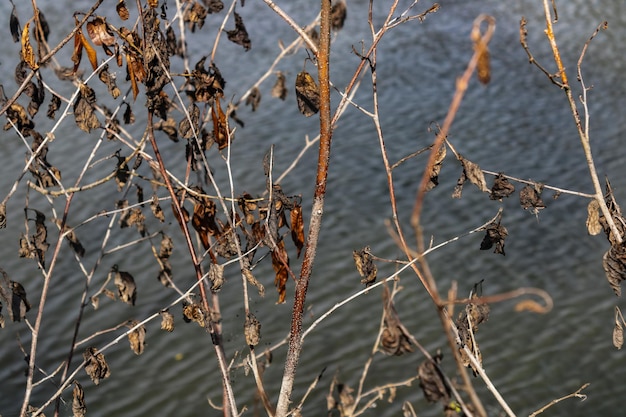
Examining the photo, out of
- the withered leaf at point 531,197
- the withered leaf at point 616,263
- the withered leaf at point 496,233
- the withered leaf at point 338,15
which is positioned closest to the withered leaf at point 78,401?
the withered leaf at point 496,233

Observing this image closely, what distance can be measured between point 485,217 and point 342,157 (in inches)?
64.1

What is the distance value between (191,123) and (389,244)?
13.6 ft

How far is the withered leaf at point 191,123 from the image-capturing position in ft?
8.85

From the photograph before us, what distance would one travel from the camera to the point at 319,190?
1992 mm

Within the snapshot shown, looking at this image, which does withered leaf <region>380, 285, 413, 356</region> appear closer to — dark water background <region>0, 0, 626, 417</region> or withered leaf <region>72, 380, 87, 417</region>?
withered leaf <region>72, 380, 87, 417</region>

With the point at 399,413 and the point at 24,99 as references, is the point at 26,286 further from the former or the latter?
the point at 399,413

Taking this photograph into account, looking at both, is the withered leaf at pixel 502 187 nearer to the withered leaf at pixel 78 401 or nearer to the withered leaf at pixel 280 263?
the withered leaf at pixel 280 263

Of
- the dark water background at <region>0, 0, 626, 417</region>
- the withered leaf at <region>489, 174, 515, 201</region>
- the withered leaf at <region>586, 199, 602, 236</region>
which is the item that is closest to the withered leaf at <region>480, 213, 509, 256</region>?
the withered leaf at <region>489, 174, 515, 201</region>

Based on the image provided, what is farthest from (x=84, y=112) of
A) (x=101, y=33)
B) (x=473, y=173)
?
(x=473, y=173)

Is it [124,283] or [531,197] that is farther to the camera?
[124,283]

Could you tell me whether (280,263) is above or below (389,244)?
below

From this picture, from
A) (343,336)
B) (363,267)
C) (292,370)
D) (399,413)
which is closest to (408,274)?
(343,336)

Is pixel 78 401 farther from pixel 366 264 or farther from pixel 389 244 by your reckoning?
pixel 389 244

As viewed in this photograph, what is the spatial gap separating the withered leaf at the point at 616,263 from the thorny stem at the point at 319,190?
88 centimetres
